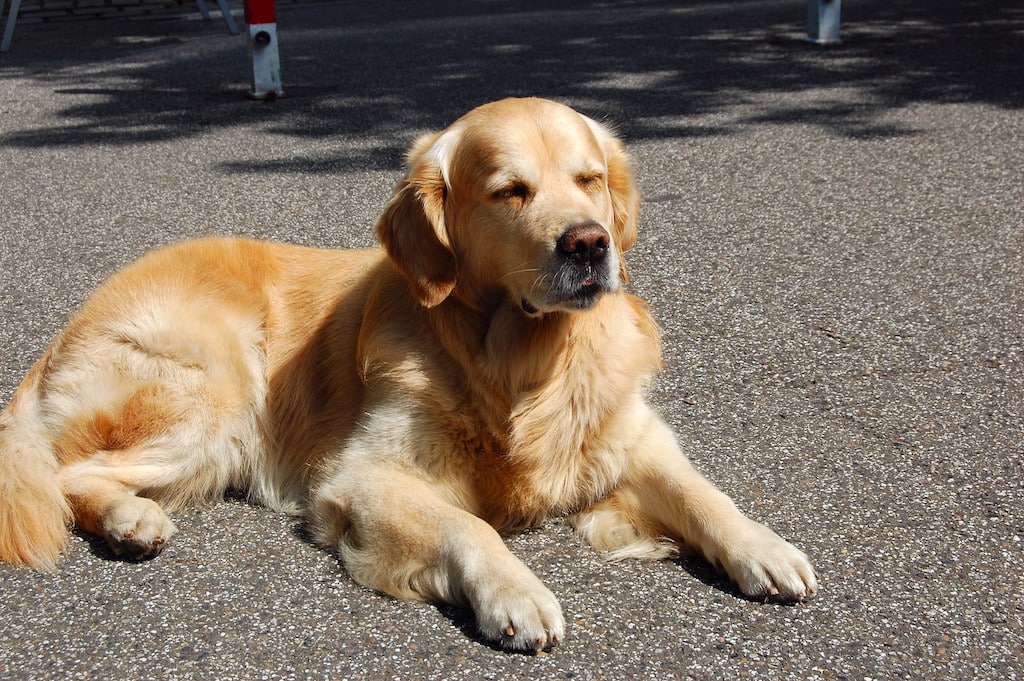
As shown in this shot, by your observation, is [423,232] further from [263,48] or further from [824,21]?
[824,21]

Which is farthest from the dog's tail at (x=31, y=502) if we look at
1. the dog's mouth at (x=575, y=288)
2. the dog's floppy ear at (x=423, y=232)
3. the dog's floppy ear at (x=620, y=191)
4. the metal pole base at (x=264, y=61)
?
the metal pole base at (x=264, y=61)

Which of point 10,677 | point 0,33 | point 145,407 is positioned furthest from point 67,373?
point 0,33

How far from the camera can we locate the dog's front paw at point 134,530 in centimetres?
296

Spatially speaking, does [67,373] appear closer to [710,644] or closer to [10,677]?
[10,677]

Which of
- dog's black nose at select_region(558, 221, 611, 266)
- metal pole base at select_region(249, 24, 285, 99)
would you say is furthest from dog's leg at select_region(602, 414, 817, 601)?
metal pole base at select_region(249, 24, 285, 99)

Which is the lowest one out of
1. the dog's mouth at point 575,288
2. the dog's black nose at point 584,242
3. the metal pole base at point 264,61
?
the dog's mouth at point 575,288

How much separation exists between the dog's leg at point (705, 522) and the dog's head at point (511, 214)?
0.58 meters

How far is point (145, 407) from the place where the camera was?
3281mm

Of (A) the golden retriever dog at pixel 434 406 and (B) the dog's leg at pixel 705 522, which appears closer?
(B) the dog's leg at pixel 705 522

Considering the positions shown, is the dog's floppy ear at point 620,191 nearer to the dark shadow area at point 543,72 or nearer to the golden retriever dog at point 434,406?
the golden retriever dog at point 434,406

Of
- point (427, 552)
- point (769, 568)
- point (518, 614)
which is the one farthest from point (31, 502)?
point (769, 568)

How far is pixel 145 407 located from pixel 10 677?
102 centimetres

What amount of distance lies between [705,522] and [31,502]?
78.9 inches

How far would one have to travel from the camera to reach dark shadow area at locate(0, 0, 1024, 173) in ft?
26.8
